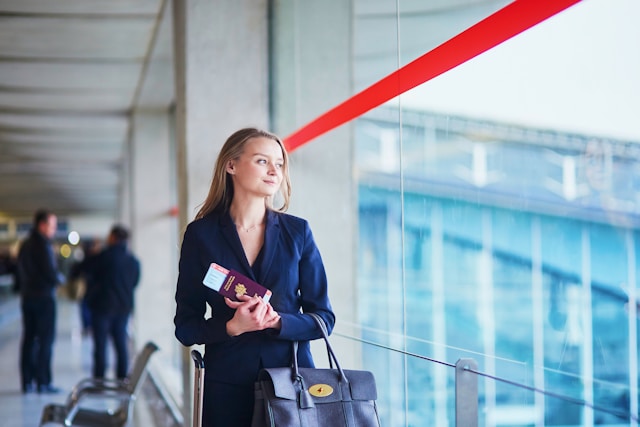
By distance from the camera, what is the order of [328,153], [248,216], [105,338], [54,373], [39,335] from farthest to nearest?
[54,373]
[105,338]
[39,335]
[328,153]
[248,216]

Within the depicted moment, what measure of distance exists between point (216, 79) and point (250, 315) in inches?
132

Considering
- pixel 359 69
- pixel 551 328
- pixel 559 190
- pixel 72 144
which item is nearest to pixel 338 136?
pixel 359 69

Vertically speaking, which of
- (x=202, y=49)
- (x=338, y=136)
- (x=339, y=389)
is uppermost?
(x=202, y=49)

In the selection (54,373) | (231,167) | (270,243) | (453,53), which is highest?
(453,53)

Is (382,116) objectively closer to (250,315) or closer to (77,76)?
(250,315)

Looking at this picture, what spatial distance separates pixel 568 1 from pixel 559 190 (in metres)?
9.84

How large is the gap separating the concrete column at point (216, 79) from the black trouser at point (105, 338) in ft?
9.68

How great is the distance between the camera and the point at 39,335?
26.2 feet

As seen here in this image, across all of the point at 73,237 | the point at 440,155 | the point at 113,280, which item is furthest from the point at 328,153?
the point at 73,237

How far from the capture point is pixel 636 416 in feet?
4.86

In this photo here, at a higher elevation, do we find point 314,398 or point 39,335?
point 314,398

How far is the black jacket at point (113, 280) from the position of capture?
26.2 ft

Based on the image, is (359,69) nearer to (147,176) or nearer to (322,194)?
(322,194)

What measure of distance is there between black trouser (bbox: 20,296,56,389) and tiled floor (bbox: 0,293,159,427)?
21 cm
